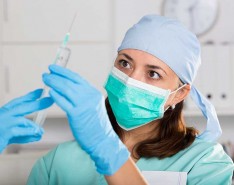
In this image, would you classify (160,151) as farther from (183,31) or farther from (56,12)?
(56,12)

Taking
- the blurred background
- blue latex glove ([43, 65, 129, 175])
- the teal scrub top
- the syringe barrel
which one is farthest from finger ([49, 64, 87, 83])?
the blurred background

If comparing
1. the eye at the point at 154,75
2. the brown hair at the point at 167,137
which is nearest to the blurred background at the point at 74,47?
the brown hair at the point at 167,137

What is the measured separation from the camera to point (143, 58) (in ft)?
5.49

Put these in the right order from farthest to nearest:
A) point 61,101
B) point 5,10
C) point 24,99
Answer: point 5,10, point 24,99, point 61,101

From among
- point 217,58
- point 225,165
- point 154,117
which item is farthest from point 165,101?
point 217,58

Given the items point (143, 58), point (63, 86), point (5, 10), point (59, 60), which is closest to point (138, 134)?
point (143, 58)

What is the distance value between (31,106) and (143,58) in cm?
50

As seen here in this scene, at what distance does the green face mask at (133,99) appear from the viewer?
1.67 meters

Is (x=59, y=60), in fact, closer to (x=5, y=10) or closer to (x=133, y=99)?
(x=133, y=99)

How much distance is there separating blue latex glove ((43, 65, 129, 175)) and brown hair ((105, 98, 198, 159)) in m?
0.51

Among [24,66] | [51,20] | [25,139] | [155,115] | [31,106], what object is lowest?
[24,66]

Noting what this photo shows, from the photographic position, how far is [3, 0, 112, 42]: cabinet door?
10.1 feet

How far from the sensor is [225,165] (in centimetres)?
173

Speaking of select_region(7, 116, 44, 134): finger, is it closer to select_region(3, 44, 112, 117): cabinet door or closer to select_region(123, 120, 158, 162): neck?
select_region(123, 120, 158, 162): neck
